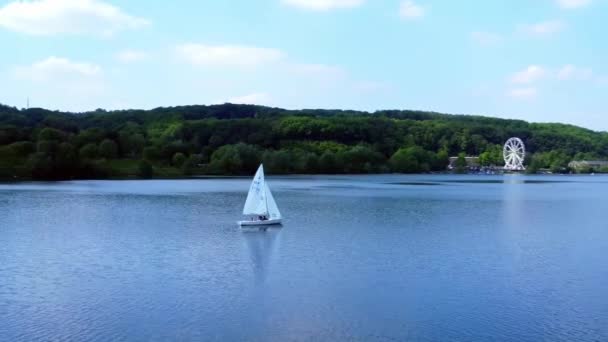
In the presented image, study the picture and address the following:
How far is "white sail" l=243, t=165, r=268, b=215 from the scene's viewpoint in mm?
34219

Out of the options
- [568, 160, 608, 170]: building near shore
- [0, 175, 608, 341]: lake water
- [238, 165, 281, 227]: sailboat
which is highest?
[568, 160, 608, 170]: building near shore

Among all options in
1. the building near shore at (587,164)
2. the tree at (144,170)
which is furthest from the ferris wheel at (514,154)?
the tree at (144,170)

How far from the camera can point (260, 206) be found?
35.5 metres

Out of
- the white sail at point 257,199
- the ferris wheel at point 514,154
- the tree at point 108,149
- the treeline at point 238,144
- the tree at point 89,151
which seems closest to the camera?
the white sail at point 257,199

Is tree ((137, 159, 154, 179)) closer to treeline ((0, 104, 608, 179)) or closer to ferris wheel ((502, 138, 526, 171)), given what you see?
treeline ((0, 104, 608, 179))

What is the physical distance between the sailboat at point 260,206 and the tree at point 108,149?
78.4m

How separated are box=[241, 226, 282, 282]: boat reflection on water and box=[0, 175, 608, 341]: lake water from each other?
72 mm

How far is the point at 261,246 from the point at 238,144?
92.3 m

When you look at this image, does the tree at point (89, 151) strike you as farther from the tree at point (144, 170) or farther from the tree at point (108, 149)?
the tree at point (144, 170)

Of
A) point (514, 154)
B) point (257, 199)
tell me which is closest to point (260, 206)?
point (257, 199)

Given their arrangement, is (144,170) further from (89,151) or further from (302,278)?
(302,278)

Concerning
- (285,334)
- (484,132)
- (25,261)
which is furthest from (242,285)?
(484,132)

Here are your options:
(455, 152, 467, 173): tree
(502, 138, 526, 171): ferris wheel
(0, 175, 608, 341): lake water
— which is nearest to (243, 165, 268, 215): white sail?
(0, 175, 608, 341): lake water

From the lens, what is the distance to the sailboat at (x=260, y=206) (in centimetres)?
3450
